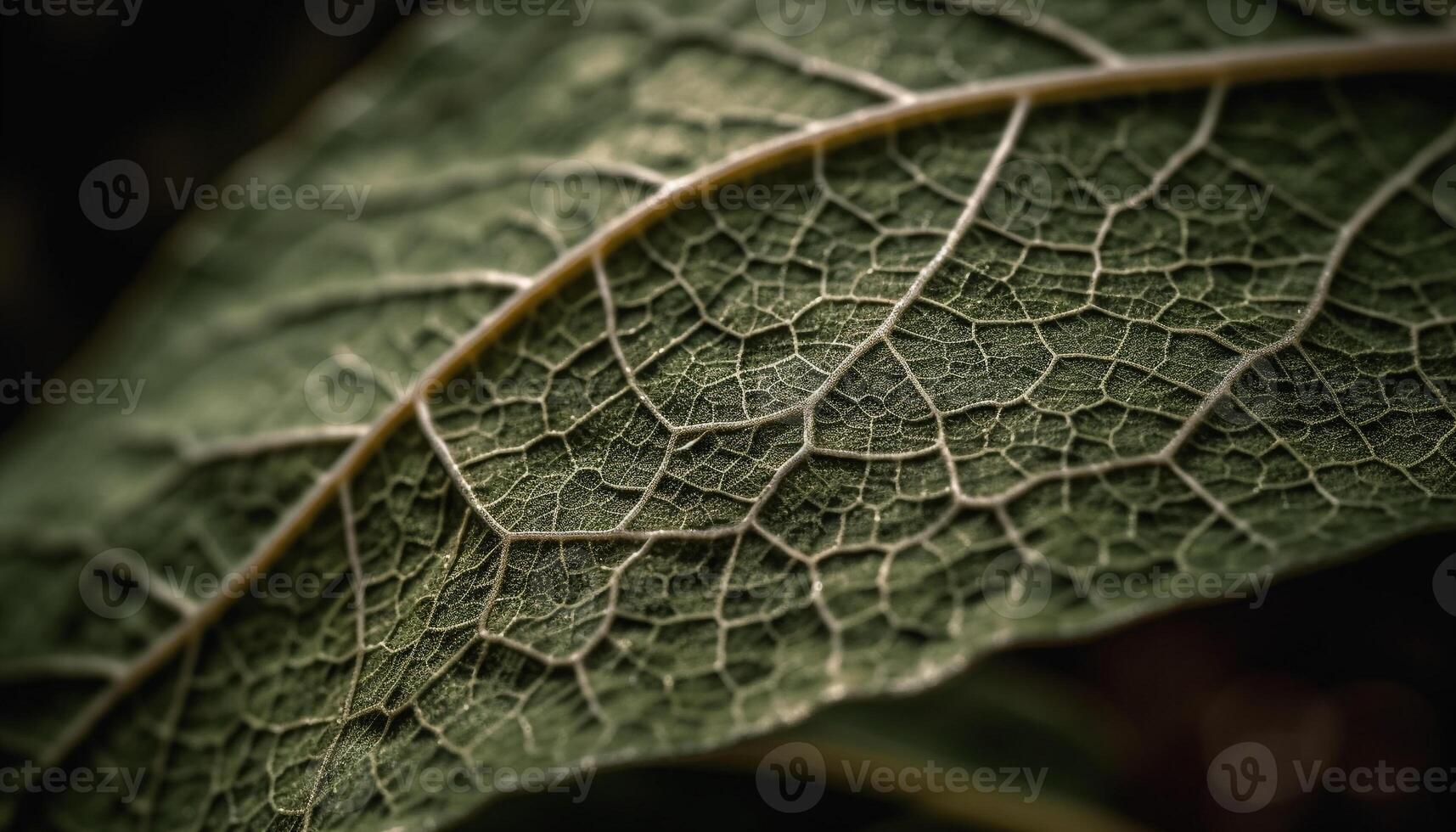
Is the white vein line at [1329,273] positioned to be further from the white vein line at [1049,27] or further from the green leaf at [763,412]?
the white vein line at [1049,27]

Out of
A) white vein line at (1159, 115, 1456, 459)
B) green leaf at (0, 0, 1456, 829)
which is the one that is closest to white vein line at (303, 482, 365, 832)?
green leaf at (0, 0, 1456, 829)

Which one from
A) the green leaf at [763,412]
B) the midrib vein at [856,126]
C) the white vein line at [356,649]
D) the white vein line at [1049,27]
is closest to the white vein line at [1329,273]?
the green leaf at [763,412]

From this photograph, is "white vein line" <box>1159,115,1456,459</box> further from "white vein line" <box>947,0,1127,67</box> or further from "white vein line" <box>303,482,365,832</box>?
"white vein line" <box>303,482,365,832</box>

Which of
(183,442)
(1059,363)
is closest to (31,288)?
(183,442)

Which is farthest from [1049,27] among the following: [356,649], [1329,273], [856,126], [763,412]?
[356,649]

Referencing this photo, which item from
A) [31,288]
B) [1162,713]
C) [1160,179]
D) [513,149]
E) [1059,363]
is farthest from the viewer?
[31,288]

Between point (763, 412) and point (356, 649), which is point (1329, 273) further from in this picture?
point (356, 649)

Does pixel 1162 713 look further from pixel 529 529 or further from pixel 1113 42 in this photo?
pixel 529 529

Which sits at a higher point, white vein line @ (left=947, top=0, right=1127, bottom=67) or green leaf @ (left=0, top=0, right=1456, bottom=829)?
white vein line @ (left=947, top=0, right=1127, bottom=67)
